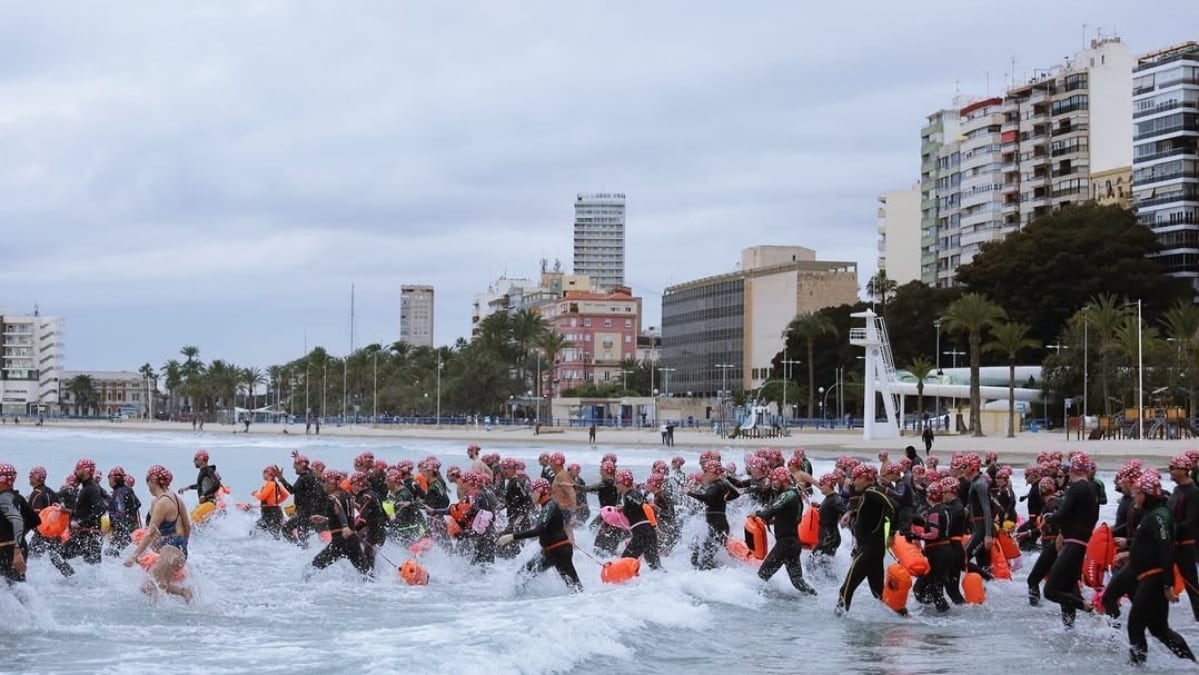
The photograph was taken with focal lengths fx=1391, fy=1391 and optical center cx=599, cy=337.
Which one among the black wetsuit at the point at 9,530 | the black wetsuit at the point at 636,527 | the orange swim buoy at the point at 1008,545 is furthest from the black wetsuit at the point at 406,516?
the orange swim buoy at the point at 1008,545

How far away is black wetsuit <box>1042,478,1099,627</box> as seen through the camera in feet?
47.2

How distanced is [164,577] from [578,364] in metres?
169

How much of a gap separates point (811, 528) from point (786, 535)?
1690 mm

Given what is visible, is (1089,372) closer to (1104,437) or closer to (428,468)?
(1104,437)

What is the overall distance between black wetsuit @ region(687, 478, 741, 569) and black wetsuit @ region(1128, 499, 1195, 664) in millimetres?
6637

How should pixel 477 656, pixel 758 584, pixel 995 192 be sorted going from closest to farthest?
pixel 477 656 → pixel 758 584 → pixel 995 192

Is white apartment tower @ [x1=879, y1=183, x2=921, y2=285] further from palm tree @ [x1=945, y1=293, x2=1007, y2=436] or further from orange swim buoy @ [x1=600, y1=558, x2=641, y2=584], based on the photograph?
orange swim buoy @ [x1=600, y1=558, x2=641, y2=584]

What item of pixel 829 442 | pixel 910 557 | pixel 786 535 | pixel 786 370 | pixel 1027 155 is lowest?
pixel 829 442

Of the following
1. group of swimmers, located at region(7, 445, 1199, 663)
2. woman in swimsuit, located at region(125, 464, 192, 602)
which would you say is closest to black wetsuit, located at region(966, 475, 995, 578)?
group of swimmers, located at region(7, 445, 1199, 663)

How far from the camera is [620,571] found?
17609mm

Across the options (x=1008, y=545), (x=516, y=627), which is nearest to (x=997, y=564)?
(x=1008, y=545)

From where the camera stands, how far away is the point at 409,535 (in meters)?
20.1

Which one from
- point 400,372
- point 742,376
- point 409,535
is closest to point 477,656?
point 409,535

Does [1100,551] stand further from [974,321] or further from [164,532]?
[974,321]
